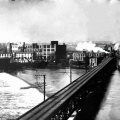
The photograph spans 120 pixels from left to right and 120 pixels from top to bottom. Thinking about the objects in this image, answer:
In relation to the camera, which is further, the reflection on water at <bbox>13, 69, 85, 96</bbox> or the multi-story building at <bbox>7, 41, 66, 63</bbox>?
the multi-story building at <bbox>7, 41, 66, 63</bbox>

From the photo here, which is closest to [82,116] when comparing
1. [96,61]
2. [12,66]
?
[96,61]

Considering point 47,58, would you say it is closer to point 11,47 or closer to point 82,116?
point 11,47

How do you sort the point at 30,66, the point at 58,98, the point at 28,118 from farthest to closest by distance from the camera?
the point at 30,66 < the point at 58,98 < the point at 28,118

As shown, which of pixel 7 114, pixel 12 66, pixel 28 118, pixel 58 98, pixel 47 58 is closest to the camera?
pixel 28 118

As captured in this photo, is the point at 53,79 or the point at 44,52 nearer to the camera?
the point at 53,79

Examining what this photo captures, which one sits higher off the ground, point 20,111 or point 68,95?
point 68,95

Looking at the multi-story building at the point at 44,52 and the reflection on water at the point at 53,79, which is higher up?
the multi-story building at the point at 44,52

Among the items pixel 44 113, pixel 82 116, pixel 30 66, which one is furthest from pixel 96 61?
pixel 44 113

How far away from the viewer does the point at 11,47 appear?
99125 millimetres

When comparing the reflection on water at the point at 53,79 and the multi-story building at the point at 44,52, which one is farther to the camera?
the multi-story building at the point at 44,52

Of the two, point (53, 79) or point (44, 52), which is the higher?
point (44, 52)

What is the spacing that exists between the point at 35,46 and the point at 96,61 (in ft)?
105

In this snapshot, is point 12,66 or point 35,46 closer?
point 12,66

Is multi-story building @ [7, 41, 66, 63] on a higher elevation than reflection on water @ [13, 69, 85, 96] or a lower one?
higher
